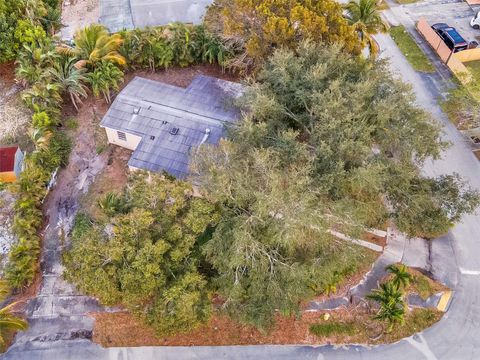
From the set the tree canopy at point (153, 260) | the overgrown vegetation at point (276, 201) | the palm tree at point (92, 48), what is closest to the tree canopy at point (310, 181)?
the overgrown vegetation at point (276, 201)

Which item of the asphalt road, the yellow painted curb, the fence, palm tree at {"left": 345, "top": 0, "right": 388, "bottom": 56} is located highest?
palm tree at {"left": 345, "top": 0, "right": 388, "bottom": 56}

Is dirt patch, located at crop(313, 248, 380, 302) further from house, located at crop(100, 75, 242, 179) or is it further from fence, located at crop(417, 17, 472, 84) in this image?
fence, located at crop(417, 17, 472, 84)

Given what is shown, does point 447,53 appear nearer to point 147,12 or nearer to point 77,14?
point 147,12

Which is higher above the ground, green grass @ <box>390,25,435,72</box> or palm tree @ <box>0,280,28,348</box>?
green grass @ <box>390,25,435,72</box>

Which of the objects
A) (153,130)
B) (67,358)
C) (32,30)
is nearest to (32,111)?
(32,30)

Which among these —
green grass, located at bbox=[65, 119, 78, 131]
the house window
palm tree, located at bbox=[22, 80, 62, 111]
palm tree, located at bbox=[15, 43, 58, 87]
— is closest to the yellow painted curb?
the house window

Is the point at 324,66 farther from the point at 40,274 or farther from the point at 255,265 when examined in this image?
the point at 40,274

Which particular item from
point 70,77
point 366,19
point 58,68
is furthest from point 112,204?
point 366,19
